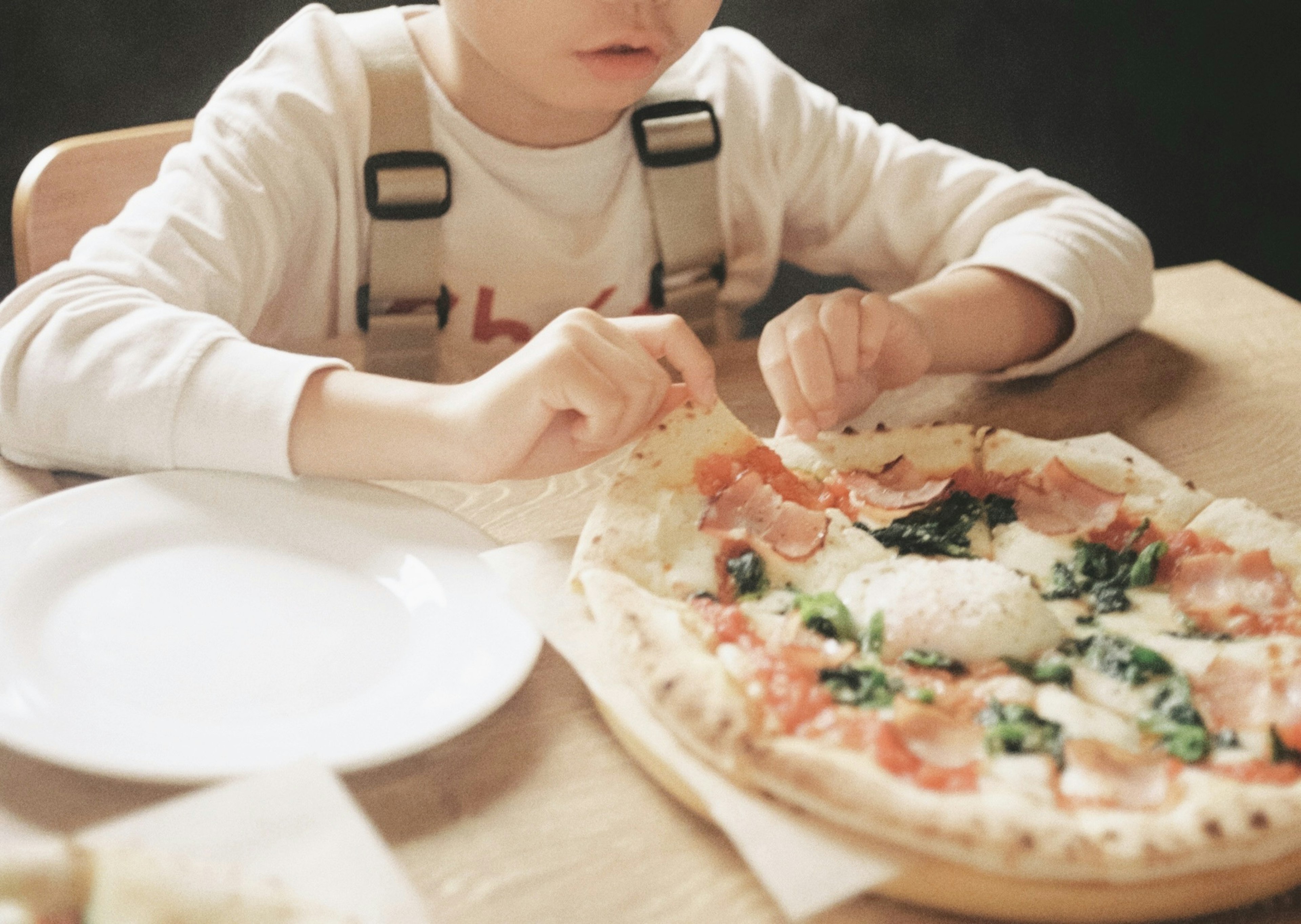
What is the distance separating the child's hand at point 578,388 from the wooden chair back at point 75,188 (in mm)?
738

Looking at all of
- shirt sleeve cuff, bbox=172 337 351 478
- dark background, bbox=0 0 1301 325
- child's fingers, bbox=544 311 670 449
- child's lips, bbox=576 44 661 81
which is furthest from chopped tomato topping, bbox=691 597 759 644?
dark background, bbox=0 0 1301 325

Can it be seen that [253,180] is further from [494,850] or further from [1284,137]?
[1284,137]

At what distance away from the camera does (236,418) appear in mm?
1047

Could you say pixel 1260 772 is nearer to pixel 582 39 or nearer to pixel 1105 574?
pixel 1105 574

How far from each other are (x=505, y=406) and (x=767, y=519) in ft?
0.86

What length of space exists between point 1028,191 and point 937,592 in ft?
3.06

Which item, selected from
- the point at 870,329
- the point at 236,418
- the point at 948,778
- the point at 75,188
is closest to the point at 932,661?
the point at 948,778

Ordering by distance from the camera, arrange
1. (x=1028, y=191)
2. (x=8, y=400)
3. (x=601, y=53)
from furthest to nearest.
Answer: (x=1028, y=191) → (x=601, y=53) → (x=8, y=400)

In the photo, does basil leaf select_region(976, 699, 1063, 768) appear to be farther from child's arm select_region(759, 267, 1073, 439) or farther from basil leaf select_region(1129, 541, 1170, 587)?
child's arm select_region(759, 267, 1073, 439)

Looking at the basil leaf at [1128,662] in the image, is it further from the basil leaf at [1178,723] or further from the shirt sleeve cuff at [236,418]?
the shirt sleeve cuff at [236,418]

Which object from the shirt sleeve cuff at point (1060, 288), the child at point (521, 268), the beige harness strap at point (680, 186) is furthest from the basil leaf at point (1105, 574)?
the beige harness strap at point (680, 186)

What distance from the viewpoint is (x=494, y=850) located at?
715mm

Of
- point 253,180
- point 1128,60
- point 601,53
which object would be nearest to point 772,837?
point 601,53

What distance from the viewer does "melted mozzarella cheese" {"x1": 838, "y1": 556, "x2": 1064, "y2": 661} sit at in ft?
2.85
